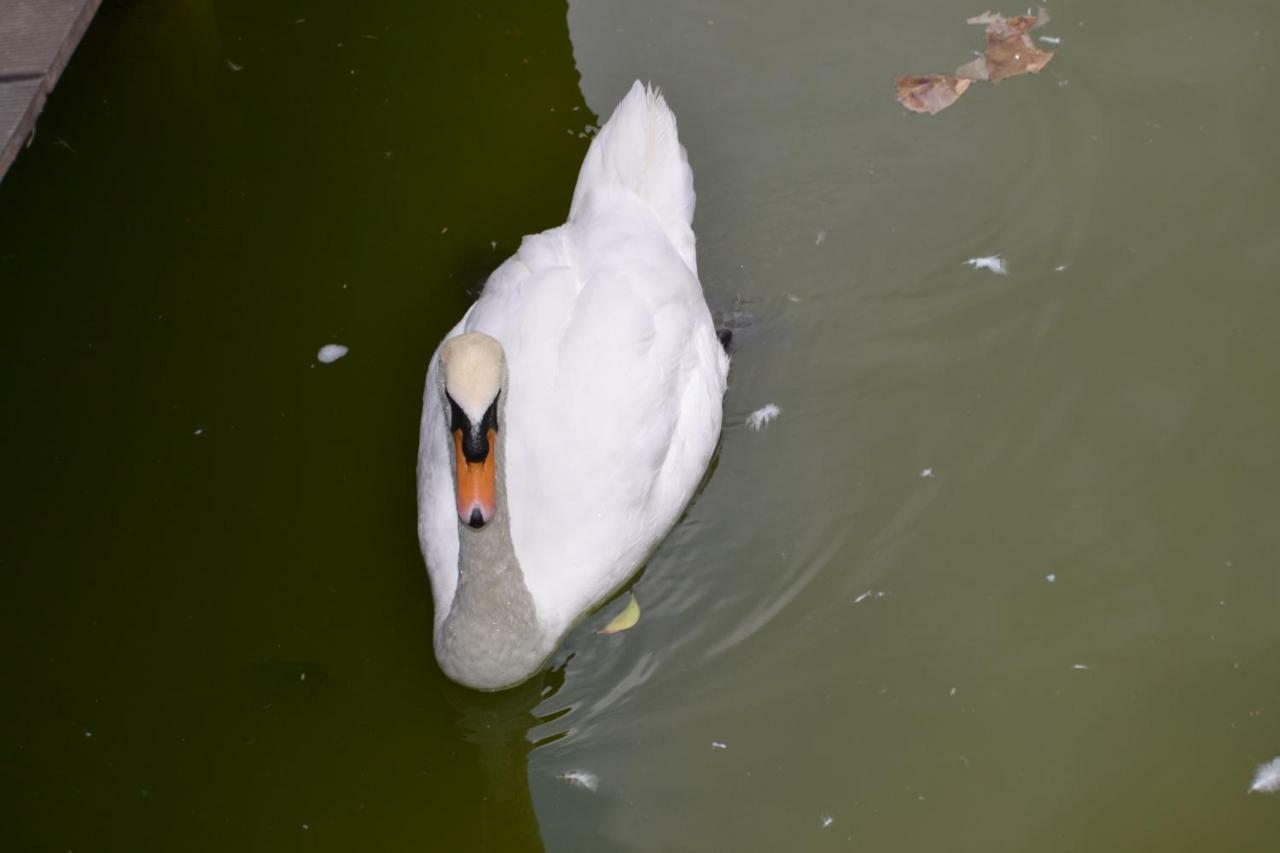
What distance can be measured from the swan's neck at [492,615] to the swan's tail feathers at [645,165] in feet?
4.64

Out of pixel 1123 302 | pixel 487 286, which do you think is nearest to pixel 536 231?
pixel 487 286

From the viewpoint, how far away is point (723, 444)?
16.3ft

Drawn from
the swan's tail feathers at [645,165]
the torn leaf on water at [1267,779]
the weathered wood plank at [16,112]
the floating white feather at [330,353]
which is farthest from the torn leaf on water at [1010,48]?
the weathered wood plank at [16,112]

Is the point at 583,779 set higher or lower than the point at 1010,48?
Result: lower

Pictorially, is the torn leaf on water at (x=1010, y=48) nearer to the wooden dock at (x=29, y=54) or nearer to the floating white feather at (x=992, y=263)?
the floating white feather at (x=992, y=263)

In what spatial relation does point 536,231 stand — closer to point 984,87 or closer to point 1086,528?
point 984,87

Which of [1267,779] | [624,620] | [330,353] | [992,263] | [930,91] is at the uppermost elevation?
[930,91]

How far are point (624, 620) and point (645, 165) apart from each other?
5.14 ft

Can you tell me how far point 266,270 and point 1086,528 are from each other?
3065 millimetres

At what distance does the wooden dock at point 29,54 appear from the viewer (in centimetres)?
476

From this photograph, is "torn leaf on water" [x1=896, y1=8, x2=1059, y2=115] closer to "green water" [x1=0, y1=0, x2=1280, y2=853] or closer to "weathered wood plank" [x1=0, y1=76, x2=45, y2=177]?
"green water" [x1=0, y1=0, x2=1280, y2=853]

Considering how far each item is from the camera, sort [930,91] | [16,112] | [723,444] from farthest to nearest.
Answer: [930,91]
[723,444]
[16,112]

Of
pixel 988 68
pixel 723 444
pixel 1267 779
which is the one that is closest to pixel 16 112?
pixel 723 444

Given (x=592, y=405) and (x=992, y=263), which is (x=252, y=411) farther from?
(x=992, y=263)
